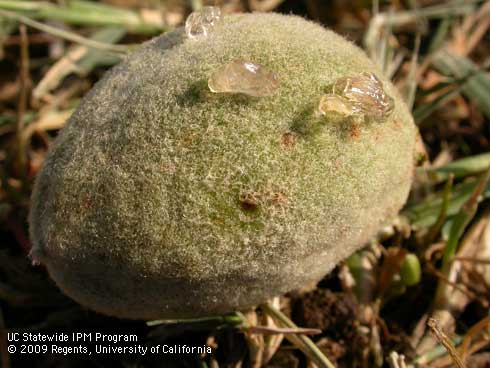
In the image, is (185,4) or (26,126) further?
(185,4)

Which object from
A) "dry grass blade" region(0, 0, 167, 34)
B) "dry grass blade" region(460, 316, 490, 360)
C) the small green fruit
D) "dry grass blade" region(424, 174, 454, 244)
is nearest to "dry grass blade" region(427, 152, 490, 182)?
"dry grass blade" region(424, 174, 454, 244)

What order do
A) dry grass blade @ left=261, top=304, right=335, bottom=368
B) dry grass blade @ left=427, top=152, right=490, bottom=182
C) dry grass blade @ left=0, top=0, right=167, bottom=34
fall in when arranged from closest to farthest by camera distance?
1. dry grass blade @ left=261, top=304, right=335, bottom=368
2. dry grass blade @ left=427, top=152, right=490, bottom=182
3. dry grass blade @ left=0, top=0, right=167, bottom=34

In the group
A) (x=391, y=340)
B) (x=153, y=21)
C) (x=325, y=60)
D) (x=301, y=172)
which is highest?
(x=325, y=60)

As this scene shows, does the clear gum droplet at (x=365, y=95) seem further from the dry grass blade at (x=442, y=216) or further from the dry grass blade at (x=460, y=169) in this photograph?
the dry grass blade at (x=460, y=169)

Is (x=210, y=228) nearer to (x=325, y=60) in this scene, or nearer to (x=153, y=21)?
(x=325, y=60)

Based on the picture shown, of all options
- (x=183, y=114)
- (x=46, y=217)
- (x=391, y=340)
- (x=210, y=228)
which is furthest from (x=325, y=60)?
(x=391, y=340)

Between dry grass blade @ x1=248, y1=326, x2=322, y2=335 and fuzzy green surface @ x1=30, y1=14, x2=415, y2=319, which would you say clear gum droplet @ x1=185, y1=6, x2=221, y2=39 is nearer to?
fuzzy green surface @ x1=30, y1=14, x2=415, y2=319
